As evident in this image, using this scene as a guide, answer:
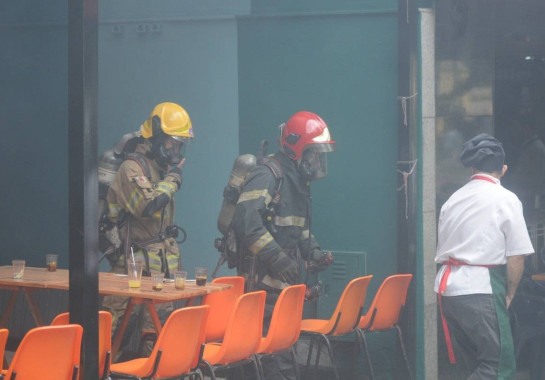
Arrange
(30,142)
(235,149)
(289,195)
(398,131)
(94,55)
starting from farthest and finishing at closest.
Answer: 1. (30,142)
2. (235,149)
3. (398,131)
4. (289,195)
5. (94,55)

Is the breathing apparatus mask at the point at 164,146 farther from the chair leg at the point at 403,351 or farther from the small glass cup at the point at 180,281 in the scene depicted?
the chair leg at the point at 403,351

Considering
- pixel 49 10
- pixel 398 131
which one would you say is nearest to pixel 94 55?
pixel 398 131

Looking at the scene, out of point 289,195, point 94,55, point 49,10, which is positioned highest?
point 49,10

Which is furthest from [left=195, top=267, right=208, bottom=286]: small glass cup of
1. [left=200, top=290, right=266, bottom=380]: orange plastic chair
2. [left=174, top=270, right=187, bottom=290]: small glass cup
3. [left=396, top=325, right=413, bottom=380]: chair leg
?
[left=396, top=325, right=413, bottom=380]: chair leg

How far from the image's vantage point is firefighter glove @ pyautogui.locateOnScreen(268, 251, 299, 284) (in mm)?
7676

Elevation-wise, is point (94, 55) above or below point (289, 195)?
above

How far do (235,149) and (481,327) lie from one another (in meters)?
3.02

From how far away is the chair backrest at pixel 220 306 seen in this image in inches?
302

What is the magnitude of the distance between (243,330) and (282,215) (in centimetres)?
120

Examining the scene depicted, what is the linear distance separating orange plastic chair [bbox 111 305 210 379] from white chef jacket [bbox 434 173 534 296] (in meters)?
1.61

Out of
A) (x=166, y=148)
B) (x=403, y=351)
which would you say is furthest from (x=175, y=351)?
(x=403, y=351)

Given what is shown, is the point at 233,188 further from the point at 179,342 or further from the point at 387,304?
the point at 179,342

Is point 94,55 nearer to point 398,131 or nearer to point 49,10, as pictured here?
point 398,131

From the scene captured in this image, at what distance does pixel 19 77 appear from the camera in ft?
32.5
